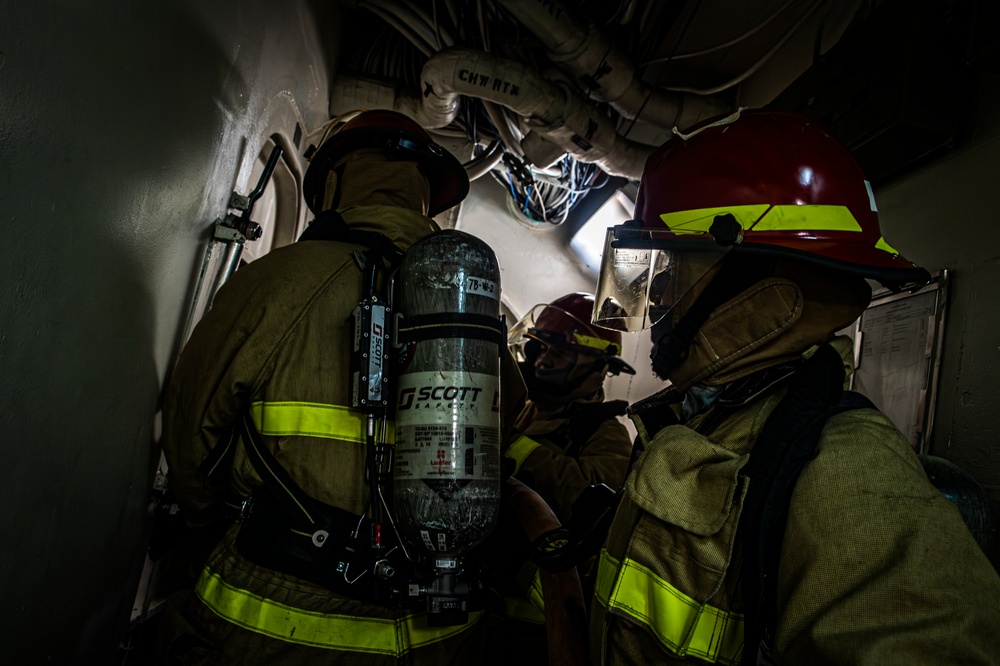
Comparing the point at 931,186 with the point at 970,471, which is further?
the point at 931,186

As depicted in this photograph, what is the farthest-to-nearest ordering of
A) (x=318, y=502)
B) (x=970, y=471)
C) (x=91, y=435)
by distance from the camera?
(x=970, y=471) < (x=318, y=502) < (x=91, y=435)

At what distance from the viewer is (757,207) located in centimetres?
141

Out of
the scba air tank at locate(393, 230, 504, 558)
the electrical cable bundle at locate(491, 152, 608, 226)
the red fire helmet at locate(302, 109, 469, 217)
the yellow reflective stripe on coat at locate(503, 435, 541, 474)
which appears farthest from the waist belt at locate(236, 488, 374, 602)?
the electrical cable bundle at locate(491, 152, 608, 226)

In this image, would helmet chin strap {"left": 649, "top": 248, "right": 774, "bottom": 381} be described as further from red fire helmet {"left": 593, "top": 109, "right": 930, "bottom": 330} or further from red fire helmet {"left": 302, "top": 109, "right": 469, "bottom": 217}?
red fire helmet {"left": 302, "top": 109, "right": 469, "bottom": 217}

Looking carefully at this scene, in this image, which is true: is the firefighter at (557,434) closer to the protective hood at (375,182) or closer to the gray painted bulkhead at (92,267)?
the protective hood at (375,182)

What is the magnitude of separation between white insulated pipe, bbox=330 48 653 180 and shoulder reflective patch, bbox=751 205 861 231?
2.21 metres

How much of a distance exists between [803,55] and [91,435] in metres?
3.54

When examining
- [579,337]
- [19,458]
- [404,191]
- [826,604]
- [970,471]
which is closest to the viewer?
[826,604]

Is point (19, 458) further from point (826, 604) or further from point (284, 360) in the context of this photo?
point (826, 604)

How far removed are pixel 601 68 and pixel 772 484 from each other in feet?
9.36

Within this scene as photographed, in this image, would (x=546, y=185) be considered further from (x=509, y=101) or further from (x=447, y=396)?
(x=447, y=396)

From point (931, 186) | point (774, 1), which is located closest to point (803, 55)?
point (774, 1)

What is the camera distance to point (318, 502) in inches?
58.2

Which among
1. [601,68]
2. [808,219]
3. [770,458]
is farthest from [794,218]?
[601,68]
